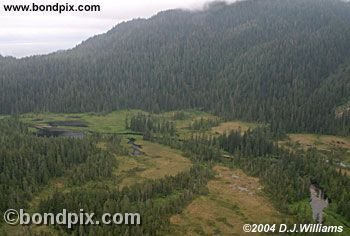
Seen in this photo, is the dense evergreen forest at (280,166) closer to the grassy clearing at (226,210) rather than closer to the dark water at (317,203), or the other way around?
the dark water at (317,203)

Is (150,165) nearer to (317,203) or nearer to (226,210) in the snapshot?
(226,210)

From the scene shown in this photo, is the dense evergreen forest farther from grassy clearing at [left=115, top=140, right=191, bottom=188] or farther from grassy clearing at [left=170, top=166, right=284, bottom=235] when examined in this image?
grassy clearing at [left=115, top=140, right=191, bottom=188]

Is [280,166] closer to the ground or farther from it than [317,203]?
farther from it

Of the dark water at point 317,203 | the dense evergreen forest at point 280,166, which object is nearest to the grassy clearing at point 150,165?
the dense evergreen forest at point 280,166

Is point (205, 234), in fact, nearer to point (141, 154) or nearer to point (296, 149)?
point (141, 154)

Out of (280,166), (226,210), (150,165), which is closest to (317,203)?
(226,210)

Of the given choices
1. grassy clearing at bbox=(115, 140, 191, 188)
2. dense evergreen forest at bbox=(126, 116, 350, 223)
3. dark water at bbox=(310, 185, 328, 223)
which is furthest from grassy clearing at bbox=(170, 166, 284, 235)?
grassy clearing at bbox=(115, 140, 191, 188)

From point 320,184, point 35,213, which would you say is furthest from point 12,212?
point 320,184

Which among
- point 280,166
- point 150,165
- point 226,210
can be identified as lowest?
point 226,210
